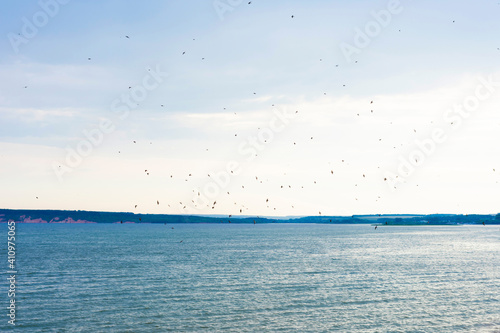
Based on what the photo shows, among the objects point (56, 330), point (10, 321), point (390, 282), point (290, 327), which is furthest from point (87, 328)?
point (390, 282)

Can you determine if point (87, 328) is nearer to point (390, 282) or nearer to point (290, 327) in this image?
point (290, 327)

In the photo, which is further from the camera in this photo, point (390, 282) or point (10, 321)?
point (390, 282)

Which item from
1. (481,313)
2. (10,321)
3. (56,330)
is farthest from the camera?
(481,313)

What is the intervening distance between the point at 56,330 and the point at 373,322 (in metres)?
28.4

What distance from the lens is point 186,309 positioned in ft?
150

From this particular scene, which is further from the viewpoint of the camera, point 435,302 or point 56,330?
point 435,302

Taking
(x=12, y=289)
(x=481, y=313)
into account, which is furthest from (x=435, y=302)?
(x=12, y=289)

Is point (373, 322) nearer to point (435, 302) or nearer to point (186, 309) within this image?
point (435, 302)

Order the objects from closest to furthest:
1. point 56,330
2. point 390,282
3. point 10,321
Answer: point 56,330, point 10,321, point 390,282

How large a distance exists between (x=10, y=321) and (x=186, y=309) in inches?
641

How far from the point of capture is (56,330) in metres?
38.1

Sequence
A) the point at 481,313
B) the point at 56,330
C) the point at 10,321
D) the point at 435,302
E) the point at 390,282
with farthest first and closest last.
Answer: the point at 390,282, the point at 435,302, the point at 481,313, the point at 10,321, the point at 56,330

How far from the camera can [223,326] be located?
3972cm

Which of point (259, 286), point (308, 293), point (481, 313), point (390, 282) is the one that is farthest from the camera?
point (390, 282)
